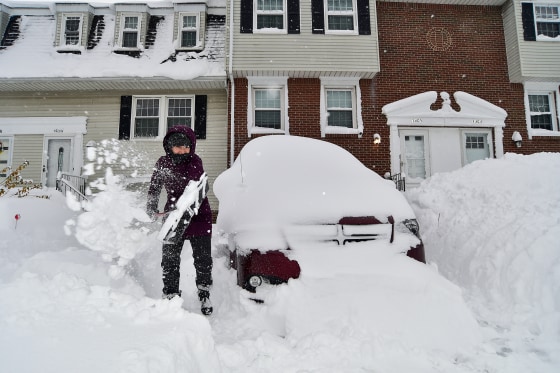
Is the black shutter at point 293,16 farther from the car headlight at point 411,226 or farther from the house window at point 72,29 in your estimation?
the car headlight at point 411,226

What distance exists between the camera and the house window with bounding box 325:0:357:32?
33.9 feet

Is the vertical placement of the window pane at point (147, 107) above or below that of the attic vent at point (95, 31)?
below

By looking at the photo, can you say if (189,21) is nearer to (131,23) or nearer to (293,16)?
(131,23)

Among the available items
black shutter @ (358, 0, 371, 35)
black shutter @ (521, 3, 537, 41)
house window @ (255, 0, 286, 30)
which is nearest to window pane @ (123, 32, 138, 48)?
house window @ (255, 0, 286, 30)

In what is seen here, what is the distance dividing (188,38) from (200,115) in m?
2.63

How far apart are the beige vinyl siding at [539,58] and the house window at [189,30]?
9.99m

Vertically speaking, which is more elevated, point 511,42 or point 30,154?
point 511,42

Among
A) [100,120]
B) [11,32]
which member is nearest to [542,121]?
[100,120]

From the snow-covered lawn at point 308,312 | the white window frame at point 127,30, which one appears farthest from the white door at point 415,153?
the white window frame at point 127,30

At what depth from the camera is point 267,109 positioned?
10.3 metres

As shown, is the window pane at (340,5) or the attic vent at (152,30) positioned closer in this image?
the window pane at (340,5)

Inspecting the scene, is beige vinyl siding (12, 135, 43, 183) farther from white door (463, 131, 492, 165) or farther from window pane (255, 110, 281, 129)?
white door (463, 131, 492, 165)

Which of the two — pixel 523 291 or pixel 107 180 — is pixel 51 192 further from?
pixel 523 291

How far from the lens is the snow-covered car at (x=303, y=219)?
117 inches
